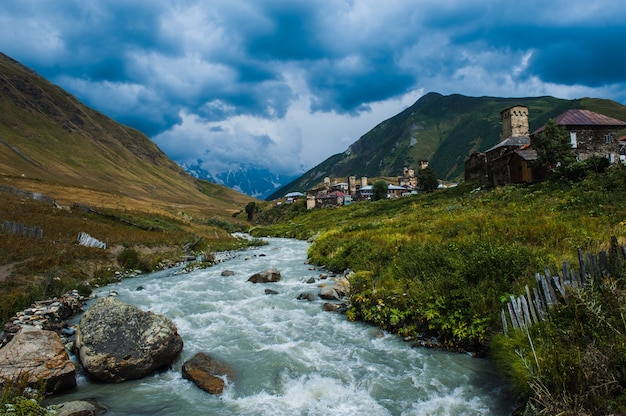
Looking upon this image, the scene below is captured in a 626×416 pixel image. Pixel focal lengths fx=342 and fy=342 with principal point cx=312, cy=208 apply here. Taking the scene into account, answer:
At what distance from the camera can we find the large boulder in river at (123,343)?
867 cm

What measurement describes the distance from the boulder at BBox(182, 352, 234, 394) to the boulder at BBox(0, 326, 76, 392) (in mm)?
2657

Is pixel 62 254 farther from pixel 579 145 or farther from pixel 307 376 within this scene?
pixel 579 145

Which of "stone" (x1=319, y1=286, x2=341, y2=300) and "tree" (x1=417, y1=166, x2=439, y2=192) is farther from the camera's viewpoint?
"tree" (x1=417, y1=166, x2=439, y2=192)

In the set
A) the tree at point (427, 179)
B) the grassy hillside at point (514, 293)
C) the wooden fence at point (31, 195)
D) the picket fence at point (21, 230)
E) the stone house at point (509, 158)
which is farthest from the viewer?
the tree at point (427, 179)

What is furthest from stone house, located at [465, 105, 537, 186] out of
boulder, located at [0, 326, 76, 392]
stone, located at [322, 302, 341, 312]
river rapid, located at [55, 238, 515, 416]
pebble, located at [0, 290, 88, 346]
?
boulder, located at [0, 326, 76, 392]

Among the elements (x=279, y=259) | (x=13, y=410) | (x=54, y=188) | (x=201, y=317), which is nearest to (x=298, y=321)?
(x=201, y=317)

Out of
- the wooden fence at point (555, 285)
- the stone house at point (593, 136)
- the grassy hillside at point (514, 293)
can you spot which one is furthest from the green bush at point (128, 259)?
the stone house at point (593, 136)

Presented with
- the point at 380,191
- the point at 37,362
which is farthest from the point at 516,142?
the point at 37,362

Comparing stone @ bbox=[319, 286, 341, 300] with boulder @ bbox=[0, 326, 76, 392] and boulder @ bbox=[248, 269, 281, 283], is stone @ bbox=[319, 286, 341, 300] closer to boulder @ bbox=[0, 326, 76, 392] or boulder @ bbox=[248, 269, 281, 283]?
boulder @ bbox=[248, 269, 281, 283]

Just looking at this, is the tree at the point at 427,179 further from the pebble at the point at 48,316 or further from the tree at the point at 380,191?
the pebble at the point at 48,316

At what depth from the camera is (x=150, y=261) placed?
26359mm

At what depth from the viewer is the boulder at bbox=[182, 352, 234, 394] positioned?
27.6ft

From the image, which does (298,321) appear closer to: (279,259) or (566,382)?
(566,382)

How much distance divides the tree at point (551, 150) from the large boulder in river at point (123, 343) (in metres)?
43.7
